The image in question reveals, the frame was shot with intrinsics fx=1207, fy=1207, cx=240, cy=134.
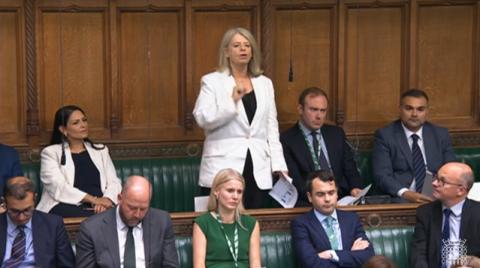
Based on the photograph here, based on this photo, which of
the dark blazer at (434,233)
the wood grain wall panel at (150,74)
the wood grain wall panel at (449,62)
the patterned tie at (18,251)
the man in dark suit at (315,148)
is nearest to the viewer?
the patterned tie at (18,251)

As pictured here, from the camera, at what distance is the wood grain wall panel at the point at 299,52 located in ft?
26.8

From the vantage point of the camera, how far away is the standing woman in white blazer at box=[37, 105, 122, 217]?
6930 millimetres

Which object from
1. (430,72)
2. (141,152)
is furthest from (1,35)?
(430,72)

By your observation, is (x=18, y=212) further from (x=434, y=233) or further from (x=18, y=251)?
(x=434, y=233)

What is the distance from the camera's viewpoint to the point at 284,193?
6.84 meters

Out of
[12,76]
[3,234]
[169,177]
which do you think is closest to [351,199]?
[169,177]

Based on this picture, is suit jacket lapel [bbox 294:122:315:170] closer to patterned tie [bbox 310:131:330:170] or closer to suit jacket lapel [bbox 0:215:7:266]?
patterned tie [bbox 310:131:330:170]

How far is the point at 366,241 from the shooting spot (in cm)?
638

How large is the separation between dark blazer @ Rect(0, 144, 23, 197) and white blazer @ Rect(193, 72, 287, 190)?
3.45ft

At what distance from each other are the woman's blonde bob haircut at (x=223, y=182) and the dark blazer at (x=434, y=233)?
0.96 m

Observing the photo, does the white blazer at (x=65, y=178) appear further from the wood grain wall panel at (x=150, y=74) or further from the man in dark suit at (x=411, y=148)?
the man in dark suit at (x=411, y=148)

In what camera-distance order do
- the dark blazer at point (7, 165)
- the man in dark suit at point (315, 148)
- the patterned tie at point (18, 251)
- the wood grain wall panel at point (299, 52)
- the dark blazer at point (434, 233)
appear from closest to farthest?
the patterned tie at point (18, 251) → the dark blazer at point (434, 233) → the dark blazer at point (7, 165) → the man in dark suit at point (315, 148) → the wood grain wall panel at point (299, 52)

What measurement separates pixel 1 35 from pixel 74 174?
1.23 metres

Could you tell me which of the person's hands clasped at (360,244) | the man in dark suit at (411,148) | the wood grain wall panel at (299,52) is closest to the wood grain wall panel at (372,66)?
the wood grain wall panel at (299,52)
